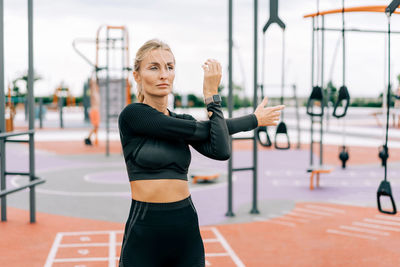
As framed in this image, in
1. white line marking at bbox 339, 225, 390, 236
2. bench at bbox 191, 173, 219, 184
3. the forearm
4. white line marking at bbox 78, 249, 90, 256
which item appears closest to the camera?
the forearm

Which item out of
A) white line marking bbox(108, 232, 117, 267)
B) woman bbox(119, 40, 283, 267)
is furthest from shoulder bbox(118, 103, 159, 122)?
white line marking bbox(108, 232, 117, 267)

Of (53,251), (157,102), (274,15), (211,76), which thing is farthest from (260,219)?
(211,76)

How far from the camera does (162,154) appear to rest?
1.93 metres

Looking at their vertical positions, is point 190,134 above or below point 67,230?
above

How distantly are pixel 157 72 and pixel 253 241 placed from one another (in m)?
3.27

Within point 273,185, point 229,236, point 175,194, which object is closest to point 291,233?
point 229,236

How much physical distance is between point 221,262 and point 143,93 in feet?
8.50

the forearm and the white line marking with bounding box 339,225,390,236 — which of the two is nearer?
the forearm

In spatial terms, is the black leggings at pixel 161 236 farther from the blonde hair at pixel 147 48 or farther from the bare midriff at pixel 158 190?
the blonde hair at pixel 147 48

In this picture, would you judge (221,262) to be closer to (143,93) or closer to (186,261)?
(186,261)

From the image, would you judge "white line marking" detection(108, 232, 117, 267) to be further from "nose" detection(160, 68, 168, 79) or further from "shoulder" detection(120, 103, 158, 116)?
"nose" detection(160, 68, 168, 79)

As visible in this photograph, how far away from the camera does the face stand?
1.96m

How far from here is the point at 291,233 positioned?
514 cm

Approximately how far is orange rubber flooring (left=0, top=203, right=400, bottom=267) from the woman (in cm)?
233
